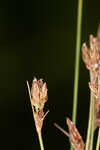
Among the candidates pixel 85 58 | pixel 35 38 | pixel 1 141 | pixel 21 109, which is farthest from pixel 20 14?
pixel 85 58

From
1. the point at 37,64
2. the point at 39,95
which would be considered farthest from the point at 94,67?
the point at 37,64

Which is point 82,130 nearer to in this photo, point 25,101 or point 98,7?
point 25,101

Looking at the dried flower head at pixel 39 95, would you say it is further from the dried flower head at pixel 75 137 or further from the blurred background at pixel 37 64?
the blurred background at pixel 37 64

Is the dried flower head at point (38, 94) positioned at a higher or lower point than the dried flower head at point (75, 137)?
higher

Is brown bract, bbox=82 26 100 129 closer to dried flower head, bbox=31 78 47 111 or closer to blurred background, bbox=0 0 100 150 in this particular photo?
dried flower head, bbox=31 78 47 111

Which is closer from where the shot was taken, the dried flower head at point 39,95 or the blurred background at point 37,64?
the dried flower head at point 39,95

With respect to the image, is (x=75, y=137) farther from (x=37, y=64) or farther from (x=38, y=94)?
(x=37, y=64)

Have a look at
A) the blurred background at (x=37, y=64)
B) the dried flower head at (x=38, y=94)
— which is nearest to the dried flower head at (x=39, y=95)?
the dried flower head at (x=38, y=94)

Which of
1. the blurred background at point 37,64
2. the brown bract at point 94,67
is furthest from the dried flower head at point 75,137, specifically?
the blurred background at point 37,64
